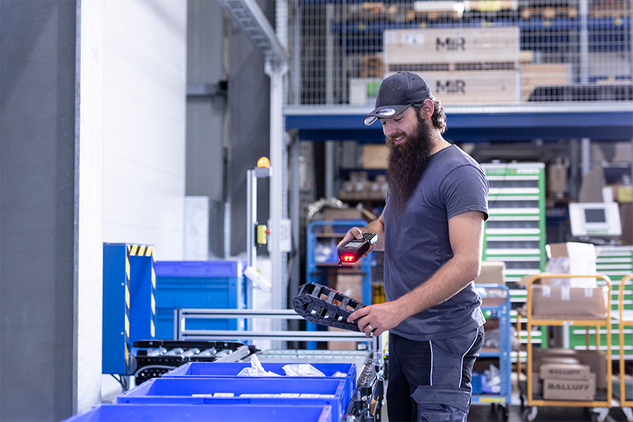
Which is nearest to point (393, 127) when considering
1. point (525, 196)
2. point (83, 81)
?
→ point (83, 81)

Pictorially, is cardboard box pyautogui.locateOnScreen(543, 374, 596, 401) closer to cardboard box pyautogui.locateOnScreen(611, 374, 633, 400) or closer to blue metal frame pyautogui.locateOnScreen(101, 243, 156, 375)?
cardboard box pyautogui.locateOnScreen(611, 374, 633, 400)

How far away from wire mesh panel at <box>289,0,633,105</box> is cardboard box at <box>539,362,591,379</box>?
2986mm

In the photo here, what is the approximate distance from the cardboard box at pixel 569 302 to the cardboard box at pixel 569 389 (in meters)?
0.48

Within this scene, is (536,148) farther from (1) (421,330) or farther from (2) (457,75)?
(1) (421,330)

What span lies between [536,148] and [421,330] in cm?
651

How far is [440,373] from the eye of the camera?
174 cm

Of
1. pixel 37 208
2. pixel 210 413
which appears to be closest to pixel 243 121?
pixel 37 208

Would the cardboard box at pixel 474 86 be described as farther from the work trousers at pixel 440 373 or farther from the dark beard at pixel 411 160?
the work trousers at pixel 440 373

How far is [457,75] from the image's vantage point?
6.45 m

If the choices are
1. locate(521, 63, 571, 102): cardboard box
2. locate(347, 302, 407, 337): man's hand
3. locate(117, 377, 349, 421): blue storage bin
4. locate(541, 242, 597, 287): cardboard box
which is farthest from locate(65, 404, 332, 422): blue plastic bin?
locate(521, 63, 571, 102): cardboard box

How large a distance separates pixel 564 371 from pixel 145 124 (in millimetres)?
3824

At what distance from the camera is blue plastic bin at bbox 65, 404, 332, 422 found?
4.26 feet

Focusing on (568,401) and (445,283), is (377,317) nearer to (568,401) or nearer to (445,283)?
(445,283)

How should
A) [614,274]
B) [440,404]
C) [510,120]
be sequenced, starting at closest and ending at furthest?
[440,404], [614,274], [510,120]
